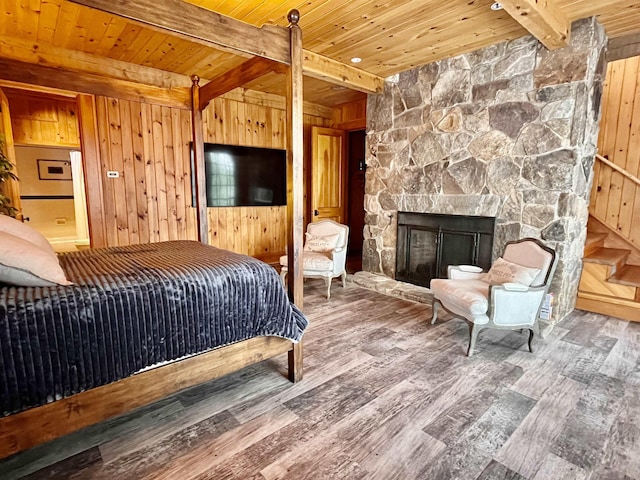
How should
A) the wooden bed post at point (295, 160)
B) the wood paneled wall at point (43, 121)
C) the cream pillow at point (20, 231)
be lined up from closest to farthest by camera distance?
the cream pillow at point (20, 231), the wooden bed post at point (295, 160), the wood paneled wall at point (43, 121)

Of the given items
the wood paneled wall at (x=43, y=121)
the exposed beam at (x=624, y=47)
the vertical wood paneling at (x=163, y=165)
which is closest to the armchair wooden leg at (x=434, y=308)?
the exposed beam at (x=624, y=47)

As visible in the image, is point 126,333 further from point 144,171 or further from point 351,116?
point 351,116

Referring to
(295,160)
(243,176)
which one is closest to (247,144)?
(243,176)

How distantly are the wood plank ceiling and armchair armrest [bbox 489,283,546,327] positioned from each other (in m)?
2.21

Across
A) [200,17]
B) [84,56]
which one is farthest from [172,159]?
[200,17]

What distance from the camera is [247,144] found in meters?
5.12

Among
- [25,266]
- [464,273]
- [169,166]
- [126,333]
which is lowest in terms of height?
[464,273]

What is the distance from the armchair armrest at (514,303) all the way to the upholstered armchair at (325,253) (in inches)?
75.6

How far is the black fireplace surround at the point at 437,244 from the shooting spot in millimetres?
3695

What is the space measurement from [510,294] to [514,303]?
0.29 feet

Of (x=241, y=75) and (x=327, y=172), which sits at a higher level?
(x=241, y=75)

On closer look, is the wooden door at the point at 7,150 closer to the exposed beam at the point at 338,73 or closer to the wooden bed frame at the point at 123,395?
the wooden bed frame at the point at 123,395

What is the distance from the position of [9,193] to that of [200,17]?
354 cm

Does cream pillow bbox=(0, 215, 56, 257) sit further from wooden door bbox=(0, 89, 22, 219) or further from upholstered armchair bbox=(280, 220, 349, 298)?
upholstered armchair bbox=(280, 220, 349, 298)
